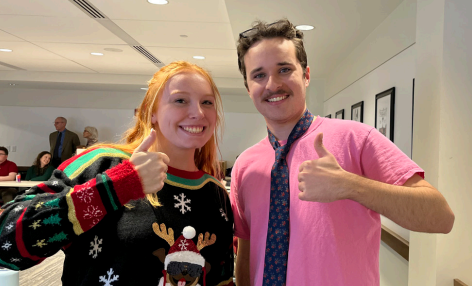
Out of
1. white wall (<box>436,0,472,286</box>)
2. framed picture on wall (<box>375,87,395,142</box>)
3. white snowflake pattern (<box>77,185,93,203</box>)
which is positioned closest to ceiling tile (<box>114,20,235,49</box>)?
framed picture on wall (<box>375,87,395,142</box>)

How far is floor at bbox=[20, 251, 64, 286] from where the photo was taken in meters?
2.35

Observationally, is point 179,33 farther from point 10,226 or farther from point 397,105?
point 10,226

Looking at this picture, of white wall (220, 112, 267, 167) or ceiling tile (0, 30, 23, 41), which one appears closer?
ceiling tile (0, 30, 23, 41)

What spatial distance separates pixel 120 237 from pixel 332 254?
2.20ft

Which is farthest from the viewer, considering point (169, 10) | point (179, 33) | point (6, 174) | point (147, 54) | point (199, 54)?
point (6, 174)

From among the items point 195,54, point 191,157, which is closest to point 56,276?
point 191,157

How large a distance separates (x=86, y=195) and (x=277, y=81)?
30.2 inches

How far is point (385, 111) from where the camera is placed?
341 centimetres

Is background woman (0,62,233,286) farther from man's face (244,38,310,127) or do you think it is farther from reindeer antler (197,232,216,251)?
man's face (244,38,310,127)

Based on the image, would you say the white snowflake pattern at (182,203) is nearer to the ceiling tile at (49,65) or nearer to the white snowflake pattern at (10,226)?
the white snowflake pattern at (10,226)

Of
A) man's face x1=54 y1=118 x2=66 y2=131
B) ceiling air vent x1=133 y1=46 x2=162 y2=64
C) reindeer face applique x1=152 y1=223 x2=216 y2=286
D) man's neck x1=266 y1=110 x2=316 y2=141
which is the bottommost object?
reindeer face applique x1=152 y1=223 x2=216 y2=286

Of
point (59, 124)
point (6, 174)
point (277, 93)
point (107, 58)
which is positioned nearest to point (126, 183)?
point (277, 93)

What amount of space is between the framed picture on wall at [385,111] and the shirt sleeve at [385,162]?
215 centimetres

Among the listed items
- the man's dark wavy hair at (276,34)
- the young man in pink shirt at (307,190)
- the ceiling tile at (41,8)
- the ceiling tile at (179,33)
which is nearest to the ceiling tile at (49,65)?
the ceiling tile at (179,33)
